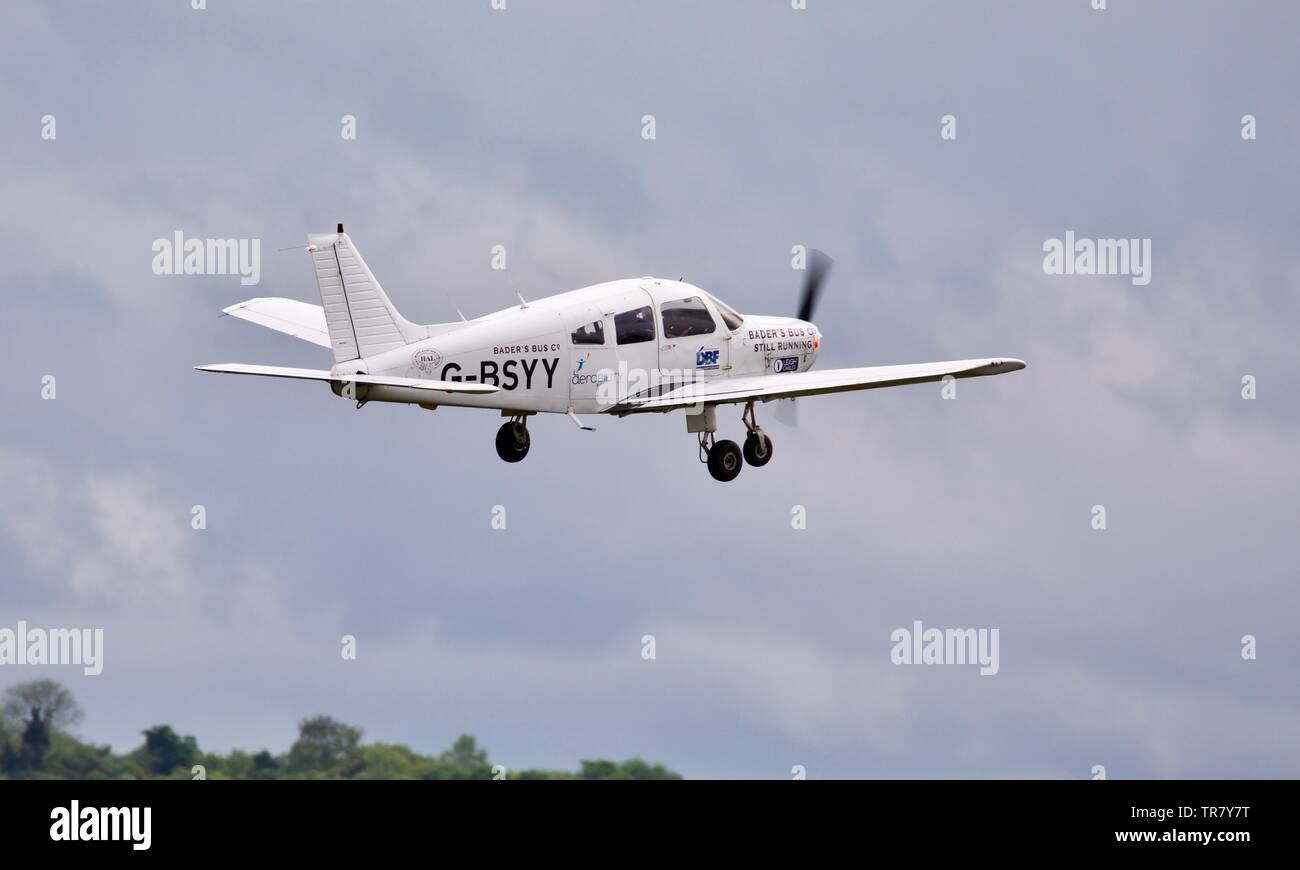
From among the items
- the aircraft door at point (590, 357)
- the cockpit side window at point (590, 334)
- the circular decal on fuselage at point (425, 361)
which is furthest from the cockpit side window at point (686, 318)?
the circular decal on fuselage at point (425, 361)

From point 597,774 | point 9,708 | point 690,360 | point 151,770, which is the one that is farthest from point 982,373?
point 151,770

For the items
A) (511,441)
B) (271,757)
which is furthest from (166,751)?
(511,441)

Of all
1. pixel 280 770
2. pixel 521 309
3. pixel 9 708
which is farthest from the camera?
pixel 280 770

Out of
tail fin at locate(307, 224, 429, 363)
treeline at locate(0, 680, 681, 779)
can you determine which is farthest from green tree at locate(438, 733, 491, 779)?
tail fin at locate(307, 224, 429, 363)

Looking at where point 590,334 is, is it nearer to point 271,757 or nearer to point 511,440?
point 511,440

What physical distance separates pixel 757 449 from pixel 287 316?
10551 millimetres

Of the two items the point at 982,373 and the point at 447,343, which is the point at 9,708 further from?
the point at 982,373

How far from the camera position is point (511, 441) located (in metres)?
42.8

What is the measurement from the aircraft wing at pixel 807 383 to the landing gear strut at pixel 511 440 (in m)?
2.10

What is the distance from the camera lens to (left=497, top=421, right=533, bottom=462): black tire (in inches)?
1686

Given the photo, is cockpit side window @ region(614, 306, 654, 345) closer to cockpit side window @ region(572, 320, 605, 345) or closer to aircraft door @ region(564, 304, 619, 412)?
aircraft door @ region(564, 304, 619, 412)

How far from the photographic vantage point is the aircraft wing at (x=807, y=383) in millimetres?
40562

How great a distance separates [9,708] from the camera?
6375 centimetres
